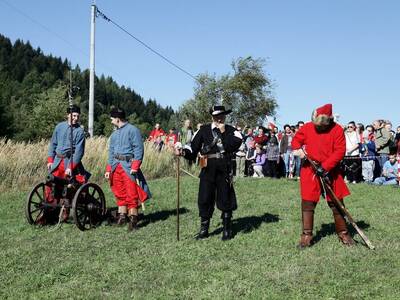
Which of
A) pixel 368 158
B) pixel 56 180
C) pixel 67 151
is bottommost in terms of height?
pixel 56 180

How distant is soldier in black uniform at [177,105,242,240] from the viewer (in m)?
7.82

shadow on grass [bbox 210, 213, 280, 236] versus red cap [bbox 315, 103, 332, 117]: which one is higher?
red cap [bbox 315, 103, 332, 117]

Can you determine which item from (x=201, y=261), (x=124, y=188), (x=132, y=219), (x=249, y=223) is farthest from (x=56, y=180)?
(x=201, y=261)

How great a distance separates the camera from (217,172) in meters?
7.90

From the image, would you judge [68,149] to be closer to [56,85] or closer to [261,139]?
[261,139]

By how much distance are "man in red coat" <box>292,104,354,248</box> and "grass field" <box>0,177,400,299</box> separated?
275 mm

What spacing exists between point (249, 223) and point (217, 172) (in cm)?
146

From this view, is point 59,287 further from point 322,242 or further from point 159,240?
point 322,242

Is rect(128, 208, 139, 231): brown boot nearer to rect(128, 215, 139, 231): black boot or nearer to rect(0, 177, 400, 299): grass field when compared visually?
rect(128, 215, 139, 231): black boot

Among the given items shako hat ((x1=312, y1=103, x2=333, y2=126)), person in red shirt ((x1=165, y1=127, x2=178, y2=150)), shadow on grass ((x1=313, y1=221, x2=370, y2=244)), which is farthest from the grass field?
person in red shirt ((x1=165, y1=127, x2=178, y2=150))

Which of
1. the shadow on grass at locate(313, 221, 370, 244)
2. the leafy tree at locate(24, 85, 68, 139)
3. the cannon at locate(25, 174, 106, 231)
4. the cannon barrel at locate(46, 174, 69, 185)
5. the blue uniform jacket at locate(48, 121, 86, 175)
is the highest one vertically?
the leafy tree at locate(24, 85, 68, 139)

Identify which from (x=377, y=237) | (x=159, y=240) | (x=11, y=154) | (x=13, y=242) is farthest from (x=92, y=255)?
(x=11, y=154)

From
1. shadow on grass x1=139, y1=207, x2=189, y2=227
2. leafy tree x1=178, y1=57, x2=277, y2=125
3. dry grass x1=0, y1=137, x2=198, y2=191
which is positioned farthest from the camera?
leafy tree x1=178, y1=57, x2=277, y2=125

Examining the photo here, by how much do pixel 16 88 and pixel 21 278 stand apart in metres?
94.4
